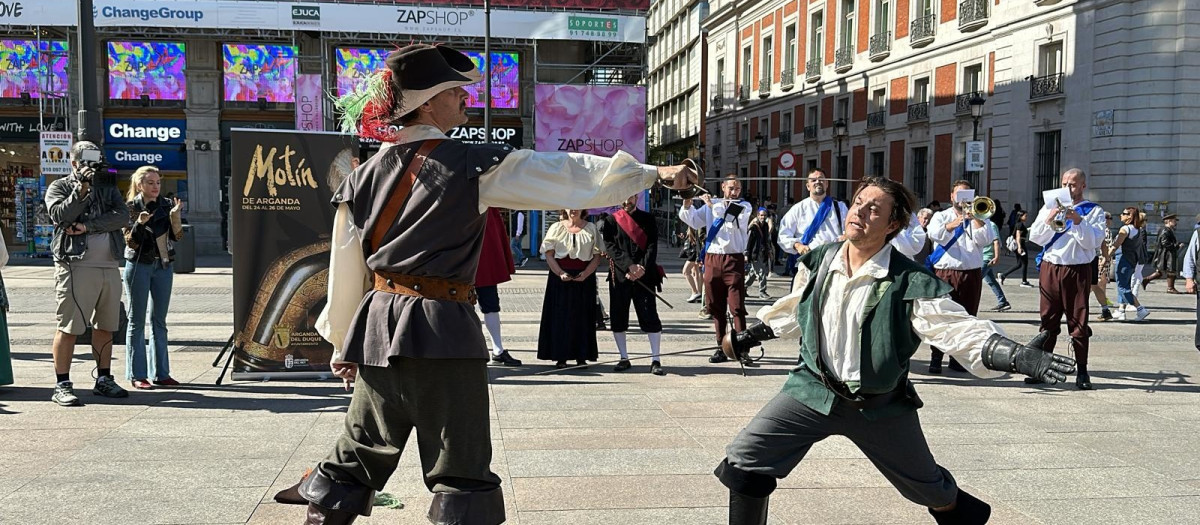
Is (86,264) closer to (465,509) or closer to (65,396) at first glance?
(65,396)

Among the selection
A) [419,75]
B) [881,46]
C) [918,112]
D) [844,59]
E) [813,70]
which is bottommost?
[419,75]

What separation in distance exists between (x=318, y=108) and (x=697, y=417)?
20094 millimetres

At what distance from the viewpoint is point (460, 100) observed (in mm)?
3529

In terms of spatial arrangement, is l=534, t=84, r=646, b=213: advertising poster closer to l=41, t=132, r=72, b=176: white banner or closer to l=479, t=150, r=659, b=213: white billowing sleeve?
l=41, t=132, r=72, b=176: white banner

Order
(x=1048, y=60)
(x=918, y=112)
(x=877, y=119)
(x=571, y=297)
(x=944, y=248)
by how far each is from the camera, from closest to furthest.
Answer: (x=571, y=297)
(x=944, y=248)
(x=1048, y=60)
(x=918, y=112)
(x=877, y=119)

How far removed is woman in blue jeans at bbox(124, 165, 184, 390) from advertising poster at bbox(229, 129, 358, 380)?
490 mm

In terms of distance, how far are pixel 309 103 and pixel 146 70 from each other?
169 inches

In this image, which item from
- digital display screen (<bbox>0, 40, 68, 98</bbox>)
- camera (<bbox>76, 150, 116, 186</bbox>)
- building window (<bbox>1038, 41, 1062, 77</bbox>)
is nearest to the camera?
camera (<bbox>76, 150, 116, 186</bbox>)

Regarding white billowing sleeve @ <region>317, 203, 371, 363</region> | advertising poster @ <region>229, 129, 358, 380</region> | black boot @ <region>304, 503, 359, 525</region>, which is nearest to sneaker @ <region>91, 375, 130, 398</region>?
advertising poster @ <region>229, 129, 358, 380</region>

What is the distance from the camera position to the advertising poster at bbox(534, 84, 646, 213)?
24594 millimetres

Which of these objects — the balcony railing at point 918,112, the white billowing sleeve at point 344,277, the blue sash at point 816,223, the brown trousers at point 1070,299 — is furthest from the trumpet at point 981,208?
the balcony railing at point 918,112

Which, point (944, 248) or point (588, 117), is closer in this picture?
point (944, 248)

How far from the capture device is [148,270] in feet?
24.1

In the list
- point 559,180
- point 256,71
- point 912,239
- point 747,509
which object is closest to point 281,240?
point 559,180
